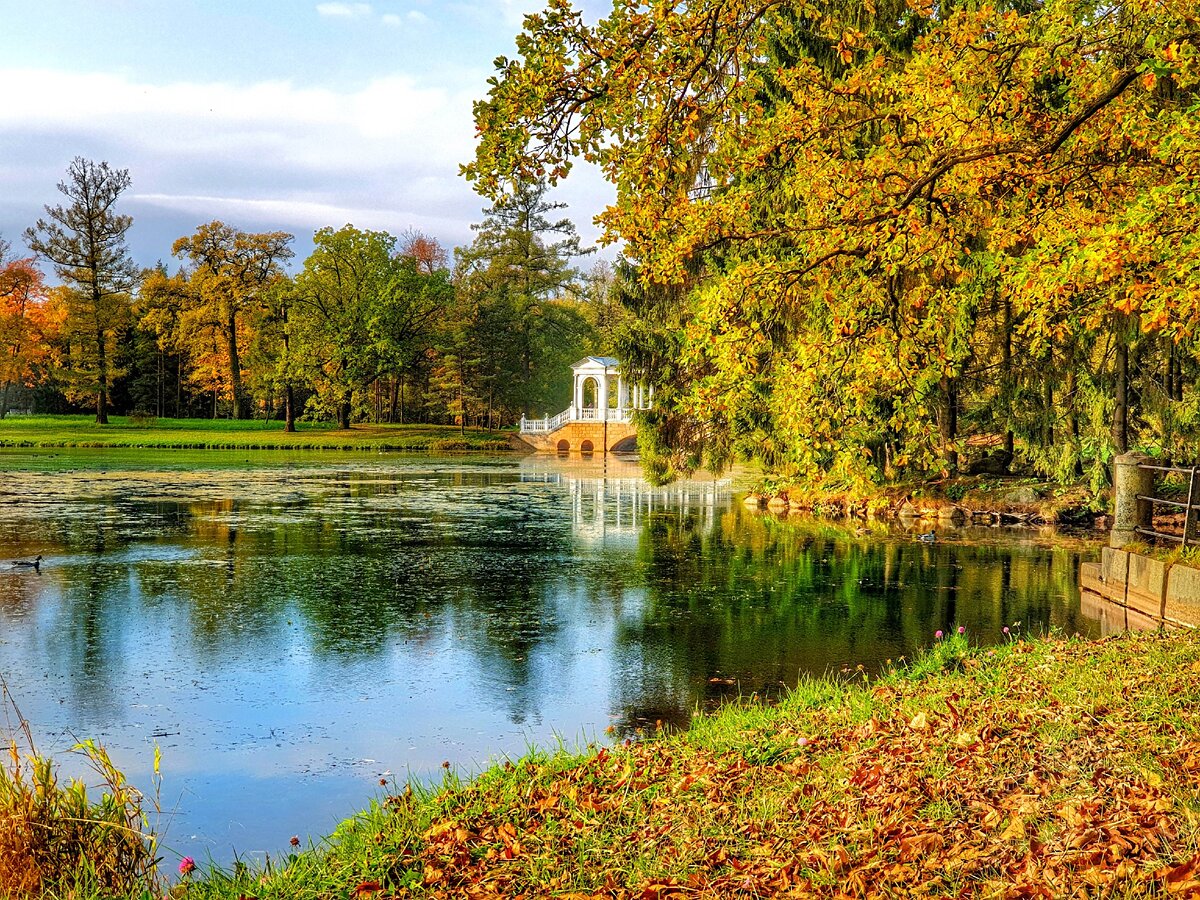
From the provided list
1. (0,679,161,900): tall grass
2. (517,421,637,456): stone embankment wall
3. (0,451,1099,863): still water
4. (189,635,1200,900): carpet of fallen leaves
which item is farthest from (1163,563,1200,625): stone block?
(517,421,637,456): stone embankment wall

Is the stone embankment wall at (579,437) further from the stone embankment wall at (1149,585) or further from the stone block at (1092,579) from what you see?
the stone embankment wall at (1149,585)

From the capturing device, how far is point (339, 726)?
687 centimetres

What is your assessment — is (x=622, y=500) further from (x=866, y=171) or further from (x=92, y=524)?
(x=866, y=171)

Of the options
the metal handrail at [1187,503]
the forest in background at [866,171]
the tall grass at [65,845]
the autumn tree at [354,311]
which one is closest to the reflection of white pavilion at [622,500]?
the metal handrail at [1187,503]

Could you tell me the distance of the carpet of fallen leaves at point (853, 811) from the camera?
3439 mm

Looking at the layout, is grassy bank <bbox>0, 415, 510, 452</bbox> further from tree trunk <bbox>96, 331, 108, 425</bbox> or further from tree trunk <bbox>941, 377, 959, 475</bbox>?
tree trunk <bbox>941, 377, 959, 475</bbox>

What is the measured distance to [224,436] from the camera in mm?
48906

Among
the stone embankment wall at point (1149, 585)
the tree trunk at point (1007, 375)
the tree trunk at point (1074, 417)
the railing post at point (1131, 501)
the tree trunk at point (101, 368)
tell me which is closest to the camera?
the stone embankment wall at point (1149, 585)

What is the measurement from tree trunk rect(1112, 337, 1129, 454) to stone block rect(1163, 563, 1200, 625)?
10767 mm

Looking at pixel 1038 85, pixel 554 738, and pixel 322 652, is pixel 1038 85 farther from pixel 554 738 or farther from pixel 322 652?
pixel 322 652

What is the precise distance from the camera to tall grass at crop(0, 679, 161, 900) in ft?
12.6

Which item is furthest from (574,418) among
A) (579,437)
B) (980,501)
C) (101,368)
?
(980,501)

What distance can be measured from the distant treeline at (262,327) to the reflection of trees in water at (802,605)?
128 feet

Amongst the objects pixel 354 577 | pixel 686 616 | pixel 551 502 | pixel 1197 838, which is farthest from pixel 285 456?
pixel 1197 838
